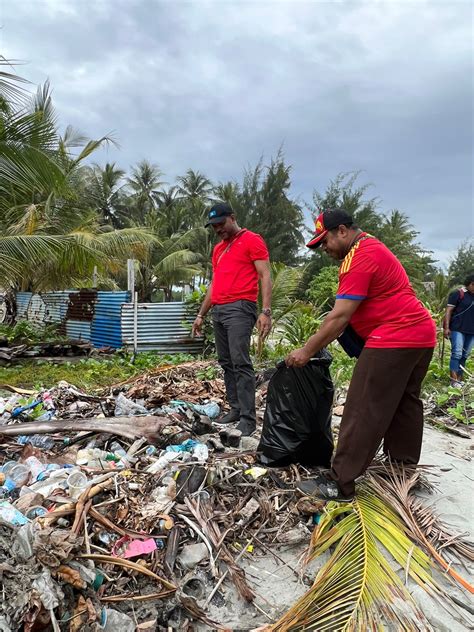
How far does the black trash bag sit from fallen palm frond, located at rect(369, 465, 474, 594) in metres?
0.42

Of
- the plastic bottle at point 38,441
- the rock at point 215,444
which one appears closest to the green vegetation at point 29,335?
the plastic bottle at point 38,441

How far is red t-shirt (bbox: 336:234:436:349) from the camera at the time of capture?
7.76ft

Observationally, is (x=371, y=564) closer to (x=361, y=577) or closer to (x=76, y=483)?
(x=361, y=577)

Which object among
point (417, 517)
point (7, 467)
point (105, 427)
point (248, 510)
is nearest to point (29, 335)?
point (105, 427)

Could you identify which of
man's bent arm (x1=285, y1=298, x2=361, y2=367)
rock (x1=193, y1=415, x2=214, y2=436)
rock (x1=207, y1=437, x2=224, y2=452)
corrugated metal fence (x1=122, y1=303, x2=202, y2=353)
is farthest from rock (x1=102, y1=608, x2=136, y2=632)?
corrugated metal fence (x1=122, y1=303, x2=202, y2=353)

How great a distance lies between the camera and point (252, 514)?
2.35 metres

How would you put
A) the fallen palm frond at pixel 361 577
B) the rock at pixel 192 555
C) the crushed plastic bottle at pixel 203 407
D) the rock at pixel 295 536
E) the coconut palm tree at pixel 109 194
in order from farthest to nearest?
the coconut palm tree at pixel 109 194
the crushed plastic bottle at pixel 203 407
the rock at pixel 295 536
the rock at pixel 192 555
the fallen palm frond at pixel 361 577

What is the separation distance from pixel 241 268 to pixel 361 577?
2.41 meters

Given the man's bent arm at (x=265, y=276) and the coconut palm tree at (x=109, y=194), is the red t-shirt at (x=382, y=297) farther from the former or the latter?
the coconut palm tree at (x=109, y=194)

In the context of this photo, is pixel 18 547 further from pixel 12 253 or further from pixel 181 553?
pixel 12 253

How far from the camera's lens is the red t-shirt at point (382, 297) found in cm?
237

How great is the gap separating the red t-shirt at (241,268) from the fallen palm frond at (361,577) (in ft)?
6.01

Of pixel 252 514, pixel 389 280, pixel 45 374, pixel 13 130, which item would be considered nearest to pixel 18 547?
pixel 252 514

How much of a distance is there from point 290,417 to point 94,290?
8.70 m
